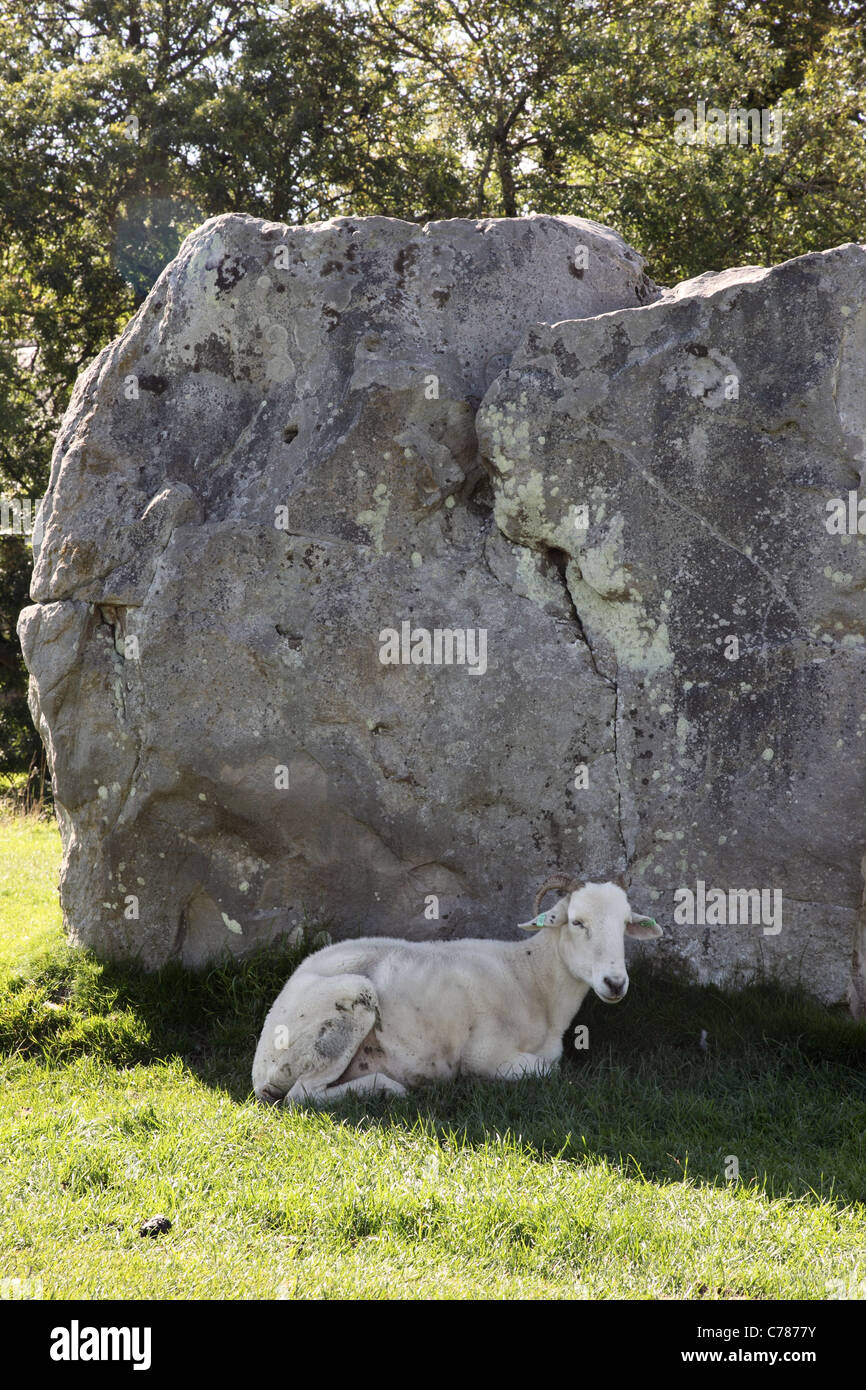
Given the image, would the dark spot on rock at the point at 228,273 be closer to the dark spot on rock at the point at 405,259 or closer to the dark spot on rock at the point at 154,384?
the dark spot on rock at the point at 154,384

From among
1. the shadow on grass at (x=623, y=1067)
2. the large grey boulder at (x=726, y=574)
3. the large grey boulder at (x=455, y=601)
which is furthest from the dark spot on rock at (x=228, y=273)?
the shadow on grass at (x=623, y=1067)

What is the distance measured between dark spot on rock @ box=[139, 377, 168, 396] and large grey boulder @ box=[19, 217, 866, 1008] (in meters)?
0.04

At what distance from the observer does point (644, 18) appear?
14789mm

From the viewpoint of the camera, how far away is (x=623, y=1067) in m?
6.18

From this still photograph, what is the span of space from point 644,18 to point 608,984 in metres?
13.4

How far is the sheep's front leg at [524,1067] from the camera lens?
6.16 m

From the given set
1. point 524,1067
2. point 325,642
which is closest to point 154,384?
point 325,642

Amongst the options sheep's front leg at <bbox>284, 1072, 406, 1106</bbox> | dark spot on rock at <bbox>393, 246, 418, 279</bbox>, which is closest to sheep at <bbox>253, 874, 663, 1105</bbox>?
sheep's front leg at <bbox>284, 1072, 406, 1106</bbox>

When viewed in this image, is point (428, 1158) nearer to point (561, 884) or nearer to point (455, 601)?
point (561, 884)

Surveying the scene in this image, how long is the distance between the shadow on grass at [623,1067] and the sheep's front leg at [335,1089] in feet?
0.29

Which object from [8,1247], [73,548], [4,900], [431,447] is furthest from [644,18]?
[8,1247]

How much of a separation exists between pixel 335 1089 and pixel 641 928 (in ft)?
5.87

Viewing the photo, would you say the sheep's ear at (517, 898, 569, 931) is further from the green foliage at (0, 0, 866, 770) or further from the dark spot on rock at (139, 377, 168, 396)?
the green foliage at (0, 0, 866, 770)

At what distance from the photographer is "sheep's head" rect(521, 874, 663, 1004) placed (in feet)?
19.7
